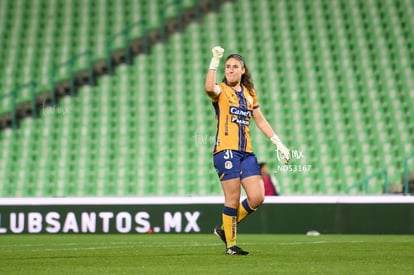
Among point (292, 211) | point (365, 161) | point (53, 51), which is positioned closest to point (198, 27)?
point (53, 51)

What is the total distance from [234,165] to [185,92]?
11.1m

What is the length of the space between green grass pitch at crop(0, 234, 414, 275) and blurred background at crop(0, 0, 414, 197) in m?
6.03

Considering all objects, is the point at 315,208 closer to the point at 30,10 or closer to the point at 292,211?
the point at 292,211

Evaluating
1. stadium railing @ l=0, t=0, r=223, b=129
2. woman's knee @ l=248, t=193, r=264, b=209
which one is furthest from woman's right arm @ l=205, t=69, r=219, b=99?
stadium railing @ l=0, t=0, r=223, b=129

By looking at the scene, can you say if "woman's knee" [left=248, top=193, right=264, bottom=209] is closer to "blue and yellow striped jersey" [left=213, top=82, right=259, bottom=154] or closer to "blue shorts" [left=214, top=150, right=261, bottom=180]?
"blue shorts" [left=214, top=150, right=261, bottom=180]

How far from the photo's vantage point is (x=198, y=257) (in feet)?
30.0

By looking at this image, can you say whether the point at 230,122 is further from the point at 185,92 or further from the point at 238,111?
the point at 185,92

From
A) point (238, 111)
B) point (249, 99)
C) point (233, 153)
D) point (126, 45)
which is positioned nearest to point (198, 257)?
point (233, 153)

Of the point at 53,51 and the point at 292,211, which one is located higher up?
the point at 53,51

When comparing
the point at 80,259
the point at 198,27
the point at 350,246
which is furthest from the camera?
the point at 198,27

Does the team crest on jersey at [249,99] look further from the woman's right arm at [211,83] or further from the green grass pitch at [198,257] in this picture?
the green grass pitch at [198,257]

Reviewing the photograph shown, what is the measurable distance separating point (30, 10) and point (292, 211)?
9796mm

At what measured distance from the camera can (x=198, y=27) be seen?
71.7ft

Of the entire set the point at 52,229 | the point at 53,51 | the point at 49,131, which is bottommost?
the point at 52,229
